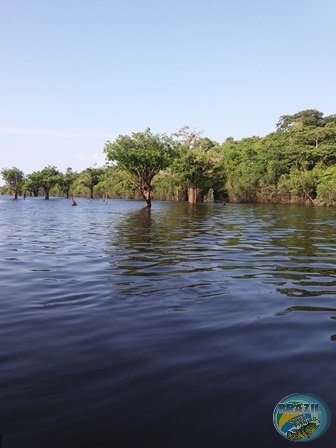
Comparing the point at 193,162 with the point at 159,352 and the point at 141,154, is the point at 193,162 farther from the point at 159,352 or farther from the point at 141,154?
the point at 159,352

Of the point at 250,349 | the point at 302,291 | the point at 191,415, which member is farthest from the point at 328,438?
the point at 302,291

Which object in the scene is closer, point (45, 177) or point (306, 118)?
point (306, 118)

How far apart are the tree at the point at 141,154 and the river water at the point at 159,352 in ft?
120

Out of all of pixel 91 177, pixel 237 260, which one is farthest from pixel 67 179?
pixel 237 260

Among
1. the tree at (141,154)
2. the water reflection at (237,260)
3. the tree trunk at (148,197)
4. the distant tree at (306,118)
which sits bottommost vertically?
the water reflection at (237,260)

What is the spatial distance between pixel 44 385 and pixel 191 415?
1.55m

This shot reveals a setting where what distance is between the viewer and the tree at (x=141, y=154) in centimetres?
4538

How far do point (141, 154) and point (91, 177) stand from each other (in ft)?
303

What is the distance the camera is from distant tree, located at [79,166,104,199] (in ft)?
434

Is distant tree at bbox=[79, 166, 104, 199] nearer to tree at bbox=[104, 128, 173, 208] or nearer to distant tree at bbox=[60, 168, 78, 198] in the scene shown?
distant tree at bbox=[60, 168, 78, 198]

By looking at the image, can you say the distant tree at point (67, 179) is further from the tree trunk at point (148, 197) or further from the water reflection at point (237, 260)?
the water reflection at point (237, 260)

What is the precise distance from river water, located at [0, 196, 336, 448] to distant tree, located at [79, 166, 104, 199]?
413ft

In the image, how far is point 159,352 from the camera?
4.52 metres

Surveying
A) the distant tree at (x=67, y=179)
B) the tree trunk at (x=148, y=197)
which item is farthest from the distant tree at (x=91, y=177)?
the tree trunk at (x=148, y=197)
